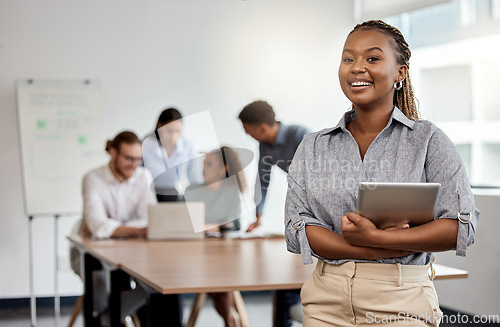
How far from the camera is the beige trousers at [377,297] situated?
140cm

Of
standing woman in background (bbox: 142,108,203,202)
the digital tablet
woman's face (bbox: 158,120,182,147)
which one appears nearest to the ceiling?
the digital tablet

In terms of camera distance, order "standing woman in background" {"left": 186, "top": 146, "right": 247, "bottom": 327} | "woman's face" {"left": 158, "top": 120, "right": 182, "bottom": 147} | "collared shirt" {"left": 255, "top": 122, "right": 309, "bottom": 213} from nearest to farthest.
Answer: "collared shirt" {"left": 255, "top": 122, "right": 309, "bottom": 213} < "standing woman in background" {"left": 186, "top": 146, "right": 247, "bottom": 327} < "woman's face" {"left": 158, "top": 120, "right": 182, "bottom": 147}

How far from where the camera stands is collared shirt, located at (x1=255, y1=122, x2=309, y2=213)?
319 cm

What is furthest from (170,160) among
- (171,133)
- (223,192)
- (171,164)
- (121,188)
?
(223,192)

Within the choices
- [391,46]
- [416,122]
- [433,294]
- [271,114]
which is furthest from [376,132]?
[271,114]

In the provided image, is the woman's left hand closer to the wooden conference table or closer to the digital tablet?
the digital tablet

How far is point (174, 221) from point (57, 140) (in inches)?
78.7

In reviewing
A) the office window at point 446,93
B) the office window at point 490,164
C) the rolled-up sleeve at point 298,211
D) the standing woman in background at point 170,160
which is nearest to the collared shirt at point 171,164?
the standing woman in background at point 170,160

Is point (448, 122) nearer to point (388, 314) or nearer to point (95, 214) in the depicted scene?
point (95, 214)

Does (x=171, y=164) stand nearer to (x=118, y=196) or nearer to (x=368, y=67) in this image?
(x=118, y=196)

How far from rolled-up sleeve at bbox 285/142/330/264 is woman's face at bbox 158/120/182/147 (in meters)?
3.38

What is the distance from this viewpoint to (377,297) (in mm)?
1396

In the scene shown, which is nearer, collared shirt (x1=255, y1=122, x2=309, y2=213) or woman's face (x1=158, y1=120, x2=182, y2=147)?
collared shirt (x1=255, y1=122, x2=309, y2=213)

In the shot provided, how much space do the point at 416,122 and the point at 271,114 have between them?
79.0 inches
